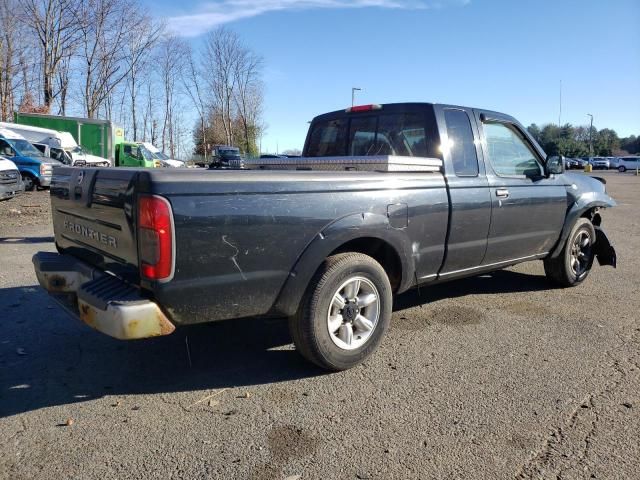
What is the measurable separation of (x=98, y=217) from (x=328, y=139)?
2.85 m

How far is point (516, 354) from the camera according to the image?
4.08 metres

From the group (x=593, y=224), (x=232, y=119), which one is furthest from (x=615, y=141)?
(x=593, y=224)

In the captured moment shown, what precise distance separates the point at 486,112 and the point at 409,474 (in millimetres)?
3567

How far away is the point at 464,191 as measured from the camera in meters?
4.41

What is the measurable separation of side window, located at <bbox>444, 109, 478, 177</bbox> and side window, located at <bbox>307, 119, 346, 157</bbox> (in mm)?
1209

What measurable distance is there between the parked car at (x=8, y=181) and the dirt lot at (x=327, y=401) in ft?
29.4

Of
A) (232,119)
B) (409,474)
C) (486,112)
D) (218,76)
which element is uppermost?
(218,76)

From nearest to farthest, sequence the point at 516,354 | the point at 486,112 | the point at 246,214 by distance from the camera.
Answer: the point at 246,214 → the point at 516,354 → the point at 486,112

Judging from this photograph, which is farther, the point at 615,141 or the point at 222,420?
the point at 615,141

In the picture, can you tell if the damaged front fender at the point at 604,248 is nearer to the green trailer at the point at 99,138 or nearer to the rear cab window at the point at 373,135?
the rear cab window at the point at 373,135

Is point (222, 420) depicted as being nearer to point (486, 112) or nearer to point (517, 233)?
point (517, 233)

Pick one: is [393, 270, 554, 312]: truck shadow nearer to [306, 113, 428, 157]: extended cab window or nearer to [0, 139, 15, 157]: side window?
[306, 113, 428, 157]: extended cab window

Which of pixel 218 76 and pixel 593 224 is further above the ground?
pixel 218 76

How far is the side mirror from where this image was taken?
533cm
